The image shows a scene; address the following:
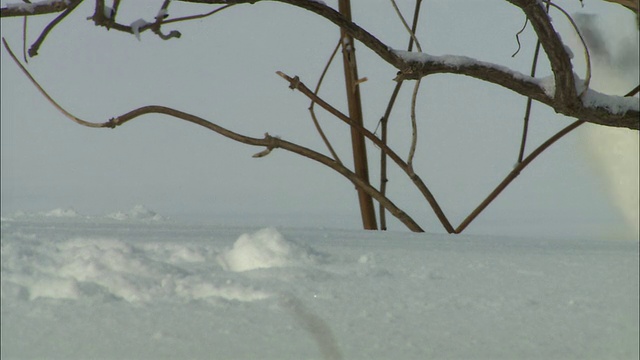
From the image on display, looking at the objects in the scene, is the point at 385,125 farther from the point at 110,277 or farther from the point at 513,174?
the point at 110,277

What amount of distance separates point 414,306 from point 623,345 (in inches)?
7.9

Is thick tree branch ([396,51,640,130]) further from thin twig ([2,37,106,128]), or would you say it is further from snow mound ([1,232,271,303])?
thin twig ([2,37,106,128])

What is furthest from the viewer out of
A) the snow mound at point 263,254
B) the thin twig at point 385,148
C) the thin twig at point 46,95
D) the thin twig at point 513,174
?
the thin twig at point 513,174

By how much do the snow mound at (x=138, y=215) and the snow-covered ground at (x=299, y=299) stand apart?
39 centimetres

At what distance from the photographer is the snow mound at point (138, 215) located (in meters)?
1.34

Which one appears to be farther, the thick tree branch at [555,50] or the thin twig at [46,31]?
the thin twig at [46,31]

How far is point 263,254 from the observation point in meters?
0.80

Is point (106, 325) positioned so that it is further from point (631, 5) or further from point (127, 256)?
point (631, 5)

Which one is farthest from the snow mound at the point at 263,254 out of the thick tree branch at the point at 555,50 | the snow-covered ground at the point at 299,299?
the thick tree branch at the point at 555,50

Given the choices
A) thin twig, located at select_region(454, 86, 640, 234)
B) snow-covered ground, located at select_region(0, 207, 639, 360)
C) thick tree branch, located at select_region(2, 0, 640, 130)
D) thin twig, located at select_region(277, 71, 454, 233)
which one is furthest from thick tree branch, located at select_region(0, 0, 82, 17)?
thin twig, located at select_region(454, 86, 640, 234)

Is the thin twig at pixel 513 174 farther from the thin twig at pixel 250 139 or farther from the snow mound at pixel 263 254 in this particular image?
the snow mound at pixel 263 254

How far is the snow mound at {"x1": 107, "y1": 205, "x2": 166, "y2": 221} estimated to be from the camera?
134cm

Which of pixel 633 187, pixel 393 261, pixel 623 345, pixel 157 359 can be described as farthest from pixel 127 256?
pixel 633 187

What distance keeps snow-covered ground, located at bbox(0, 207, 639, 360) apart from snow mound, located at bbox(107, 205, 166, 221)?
1.27ft
